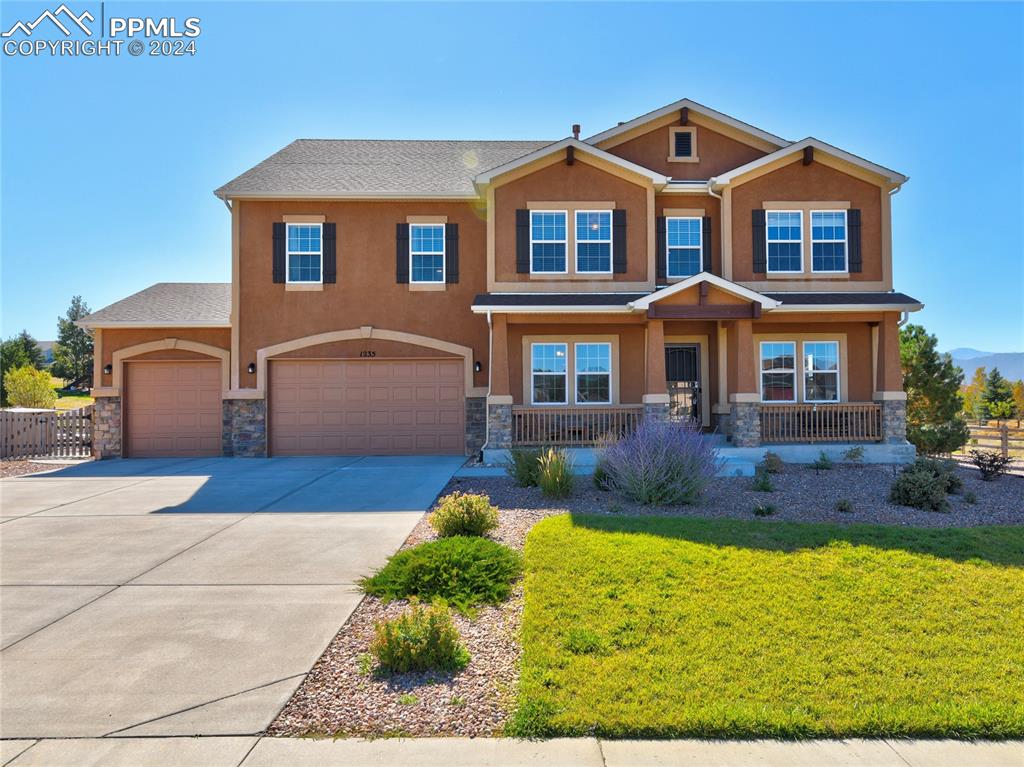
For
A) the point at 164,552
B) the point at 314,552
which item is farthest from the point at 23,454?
the point at 314,552

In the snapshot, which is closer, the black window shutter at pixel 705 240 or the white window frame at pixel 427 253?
the black window shutter at pixel 705 240

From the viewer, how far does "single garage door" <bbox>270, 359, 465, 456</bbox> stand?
15.8 metres

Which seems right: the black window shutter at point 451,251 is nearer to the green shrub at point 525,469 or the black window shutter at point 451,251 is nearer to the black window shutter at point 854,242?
the green shrub at point 525,469

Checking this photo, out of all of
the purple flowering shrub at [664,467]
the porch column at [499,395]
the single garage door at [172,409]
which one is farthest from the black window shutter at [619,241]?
the single garage door at [172,409]

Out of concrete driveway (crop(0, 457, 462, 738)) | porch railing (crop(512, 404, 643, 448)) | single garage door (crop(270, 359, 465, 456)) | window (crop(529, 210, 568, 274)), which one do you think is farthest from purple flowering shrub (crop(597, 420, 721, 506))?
single garage door (crop(270, 359, 465, 456))

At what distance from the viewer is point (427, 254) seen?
15.9 meters

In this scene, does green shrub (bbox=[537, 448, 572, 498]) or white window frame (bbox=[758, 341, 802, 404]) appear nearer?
green shrub (bbox=[537, 448, 572, 498])

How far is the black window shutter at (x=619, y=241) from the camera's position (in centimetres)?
1489

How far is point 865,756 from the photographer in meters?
3.35

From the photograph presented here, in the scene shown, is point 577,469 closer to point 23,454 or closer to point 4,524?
point 4,524

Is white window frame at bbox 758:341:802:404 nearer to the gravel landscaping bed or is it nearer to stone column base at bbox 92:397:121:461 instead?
the gravel landscaping bed

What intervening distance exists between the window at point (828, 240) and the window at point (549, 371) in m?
6.74

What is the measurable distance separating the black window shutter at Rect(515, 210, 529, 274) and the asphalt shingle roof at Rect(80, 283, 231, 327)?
25.3 ft

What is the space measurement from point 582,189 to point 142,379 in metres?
12.5
